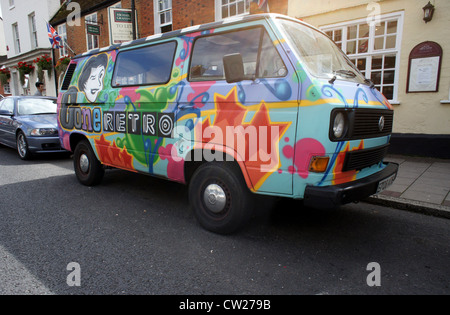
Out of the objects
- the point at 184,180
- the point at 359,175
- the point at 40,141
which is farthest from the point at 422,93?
the point at 40,141

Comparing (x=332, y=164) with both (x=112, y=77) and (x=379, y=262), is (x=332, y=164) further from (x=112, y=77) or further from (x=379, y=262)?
(x=112, y=77)

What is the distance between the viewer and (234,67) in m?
2.82

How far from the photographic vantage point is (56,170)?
664 cm

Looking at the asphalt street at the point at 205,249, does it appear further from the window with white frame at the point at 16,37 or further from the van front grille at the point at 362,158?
the window with white frame at the point at 16,37

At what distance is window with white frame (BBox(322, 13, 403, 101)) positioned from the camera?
7.34 m

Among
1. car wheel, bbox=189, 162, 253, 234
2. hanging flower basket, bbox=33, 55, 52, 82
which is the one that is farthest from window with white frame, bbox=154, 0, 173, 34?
car wheel, bbox=189, 162, 253, 234

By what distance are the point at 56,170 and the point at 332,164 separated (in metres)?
6.07

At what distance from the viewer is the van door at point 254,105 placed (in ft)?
9.11

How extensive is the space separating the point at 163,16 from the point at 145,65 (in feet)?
31.7

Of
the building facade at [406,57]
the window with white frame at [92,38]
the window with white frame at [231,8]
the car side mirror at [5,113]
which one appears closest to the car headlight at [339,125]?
the building facade at [406,57]

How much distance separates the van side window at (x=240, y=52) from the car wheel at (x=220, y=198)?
0.98 meters

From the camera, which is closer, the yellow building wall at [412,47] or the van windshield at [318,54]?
the van windshield at [318,54]

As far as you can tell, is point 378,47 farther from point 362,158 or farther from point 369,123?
point 362,158
